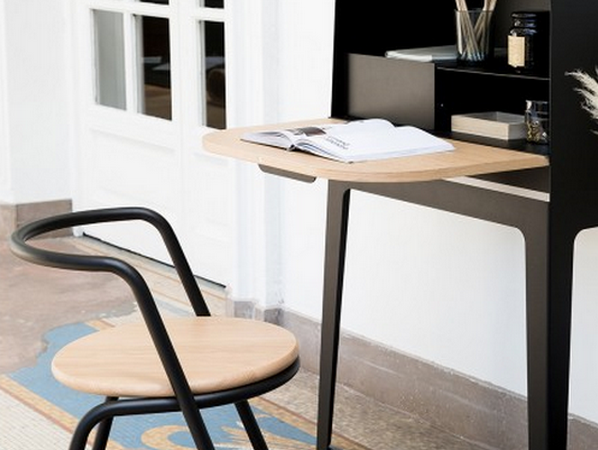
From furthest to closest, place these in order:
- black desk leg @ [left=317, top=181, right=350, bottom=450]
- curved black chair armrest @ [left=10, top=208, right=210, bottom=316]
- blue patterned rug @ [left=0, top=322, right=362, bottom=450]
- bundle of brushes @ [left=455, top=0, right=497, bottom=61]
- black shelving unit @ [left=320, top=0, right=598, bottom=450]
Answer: blue patterned rug @ [left=0, top=322, right=362, bottom=450] < black desk leg @ [left=317, top=181, right=350, bottom=450] < bundle of brushes @ [left=455, top=0, right=497, bottom=61] < black shelving unit @ [left=320, top=0, right=598, bottom=450] < curved black chair armrest @ [left=10, top=208, right=210, bottom=316]

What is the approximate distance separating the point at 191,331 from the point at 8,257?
2.87 m

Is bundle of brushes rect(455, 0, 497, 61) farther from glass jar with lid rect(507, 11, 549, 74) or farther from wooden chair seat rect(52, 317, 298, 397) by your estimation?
Result: wooden chair seat rect(52, 317, 298, 397)

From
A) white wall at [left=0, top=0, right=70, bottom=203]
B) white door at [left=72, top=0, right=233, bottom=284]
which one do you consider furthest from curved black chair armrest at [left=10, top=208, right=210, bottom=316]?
white wall at [left=0, top=0, right=70, bottom=203]

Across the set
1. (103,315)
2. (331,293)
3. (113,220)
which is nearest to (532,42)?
(331,293)

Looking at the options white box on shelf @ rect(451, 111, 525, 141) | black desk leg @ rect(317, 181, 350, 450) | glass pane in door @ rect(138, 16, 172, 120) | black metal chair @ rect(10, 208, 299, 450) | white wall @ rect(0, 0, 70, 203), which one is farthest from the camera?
white wall @ rect(0, 0, 70, 203)

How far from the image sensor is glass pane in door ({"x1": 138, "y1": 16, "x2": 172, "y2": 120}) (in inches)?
182

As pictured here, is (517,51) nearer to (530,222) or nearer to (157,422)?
(530,222)

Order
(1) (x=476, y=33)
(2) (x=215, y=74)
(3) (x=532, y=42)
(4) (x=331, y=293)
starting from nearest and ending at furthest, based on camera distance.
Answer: (3) (x=532, y=42) → (1) (x=476, y=33) → (4) (x=331, y=293) → (2) (x=215, y=74)

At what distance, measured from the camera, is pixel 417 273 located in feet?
10.6

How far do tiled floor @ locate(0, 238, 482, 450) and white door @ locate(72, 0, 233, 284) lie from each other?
0.14 meters

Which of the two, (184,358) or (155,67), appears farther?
(155,67)

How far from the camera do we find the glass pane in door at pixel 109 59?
4.94m

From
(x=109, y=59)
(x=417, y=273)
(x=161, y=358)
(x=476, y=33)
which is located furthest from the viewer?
(x=109, y=59)

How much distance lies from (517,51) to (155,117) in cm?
247
